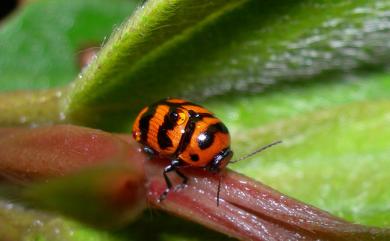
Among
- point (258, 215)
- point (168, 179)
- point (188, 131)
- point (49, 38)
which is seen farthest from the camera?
point (49, 38)

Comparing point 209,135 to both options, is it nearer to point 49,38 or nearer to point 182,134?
point 182,134

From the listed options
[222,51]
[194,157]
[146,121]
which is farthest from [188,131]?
[222,51]

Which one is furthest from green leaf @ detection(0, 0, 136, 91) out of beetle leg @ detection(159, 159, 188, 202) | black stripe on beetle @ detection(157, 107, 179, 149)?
beetle leg @ detection(159, 159, 188, 202)

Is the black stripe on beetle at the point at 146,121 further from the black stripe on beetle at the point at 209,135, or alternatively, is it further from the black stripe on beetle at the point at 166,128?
the black stripe on beetle at the point at 209,135

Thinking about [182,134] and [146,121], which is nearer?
[146,121]

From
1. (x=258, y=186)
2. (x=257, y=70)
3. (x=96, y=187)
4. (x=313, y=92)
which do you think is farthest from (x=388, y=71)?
(x=96, y=187)

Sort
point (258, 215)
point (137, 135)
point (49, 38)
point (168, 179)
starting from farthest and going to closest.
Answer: point (49, 38) → point (137, 135) → point (168, 179) → point (258, 215)

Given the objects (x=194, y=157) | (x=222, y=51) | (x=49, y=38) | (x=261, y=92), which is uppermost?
(x=222, y=51)

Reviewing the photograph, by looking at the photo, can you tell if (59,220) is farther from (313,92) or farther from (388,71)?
(388,71)
